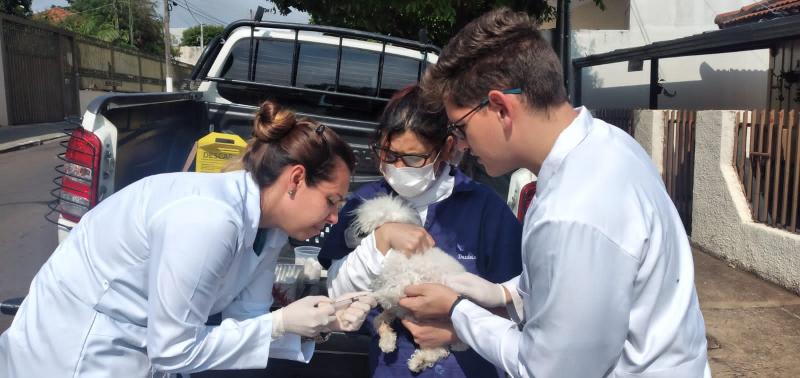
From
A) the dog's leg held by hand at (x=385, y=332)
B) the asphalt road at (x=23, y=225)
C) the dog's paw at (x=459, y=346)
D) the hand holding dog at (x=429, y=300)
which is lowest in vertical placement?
the asphalt road at (x=23, y=225)

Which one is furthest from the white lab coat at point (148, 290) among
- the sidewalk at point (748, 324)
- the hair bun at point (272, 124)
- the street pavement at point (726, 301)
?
the sidewalk at point (748, 324)

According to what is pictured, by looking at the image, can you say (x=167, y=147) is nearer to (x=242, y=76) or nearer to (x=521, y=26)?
(x=242, y=76)

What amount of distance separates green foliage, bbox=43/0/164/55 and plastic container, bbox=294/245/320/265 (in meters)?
38.3

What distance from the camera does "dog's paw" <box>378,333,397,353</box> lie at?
6.88 feet

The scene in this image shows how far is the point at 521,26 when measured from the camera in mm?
1479

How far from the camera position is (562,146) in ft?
4.65

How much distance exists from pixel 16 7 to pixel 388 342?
28359mm

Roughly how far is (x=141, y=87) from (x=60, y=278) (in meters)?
32.4

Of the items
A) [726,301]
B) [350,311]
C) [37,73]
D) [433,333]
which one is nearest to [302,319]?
[350,311]

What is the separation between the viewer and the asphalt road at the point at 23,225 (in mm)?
5535

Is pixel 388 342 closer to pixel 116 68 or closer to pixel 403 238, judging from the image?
pixel 403 238

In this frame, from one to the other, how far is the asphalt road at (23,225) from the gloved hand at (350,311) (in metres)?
3.51

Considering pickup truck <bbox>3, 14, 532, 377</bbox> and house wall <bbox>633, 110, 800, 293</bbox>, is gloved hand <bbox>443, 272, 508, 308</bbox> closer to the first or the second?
pickup truck <bbox>3, 14, 532, 377</bbox>

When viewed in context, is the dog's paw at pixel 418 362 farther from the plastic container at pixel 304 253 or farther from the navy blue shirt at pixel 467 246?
the plastic container at pixel 304 253
